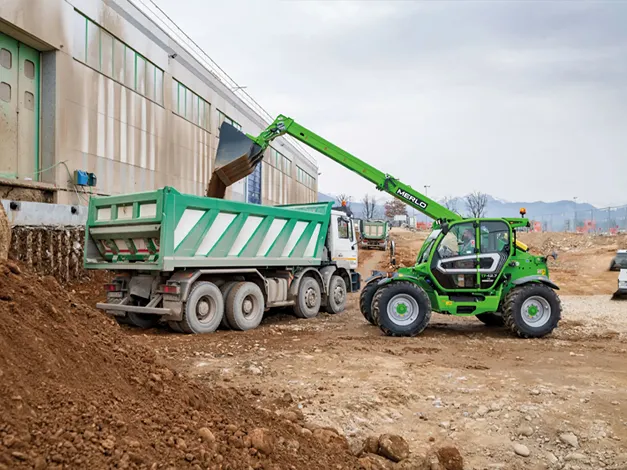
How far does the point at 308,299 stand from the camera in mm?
11992

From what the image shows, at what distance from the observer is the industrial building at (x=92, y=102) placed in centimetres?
1304

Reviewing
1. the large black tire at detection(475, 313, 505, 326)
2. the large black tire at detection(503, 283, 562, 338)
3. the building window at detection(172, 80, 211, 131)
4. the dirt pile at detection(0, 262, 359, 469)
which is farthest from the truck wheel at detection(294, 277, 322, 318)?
the building window at detection(172, 80, 211, 131)

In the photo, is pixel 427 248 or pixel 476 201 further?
pixel 476 201

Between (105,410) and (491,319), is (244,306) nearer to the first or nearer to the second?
(491,319)

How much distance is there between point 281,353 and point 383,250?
2939 centimetres

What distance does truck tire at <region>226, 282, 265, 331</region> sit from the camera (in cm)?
973

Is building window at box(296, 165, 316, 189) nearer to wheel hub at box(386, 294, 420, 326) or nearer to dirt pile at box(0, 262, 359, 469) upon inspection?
wheel hub at box(386, 294, 420, 326)

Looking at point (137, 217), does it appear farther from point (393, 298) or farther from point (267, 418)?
point (267, 418)

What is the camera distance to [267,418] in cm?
416

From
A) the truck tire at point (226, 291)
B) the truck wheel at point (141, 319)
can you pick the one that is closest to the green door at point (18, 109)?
the truck wheel at point (141, 319)

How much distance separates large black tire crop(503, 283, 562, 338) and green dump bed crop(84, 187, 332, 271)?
4.71m

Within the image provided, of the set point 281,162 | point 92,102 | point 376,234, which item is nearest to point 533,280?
point 92,102

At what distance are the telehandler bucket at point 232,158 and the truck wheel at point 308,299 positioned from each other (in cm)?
304

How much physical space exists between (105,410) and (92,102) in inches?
544
